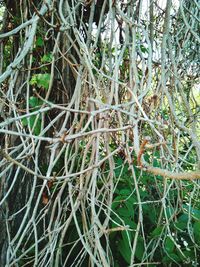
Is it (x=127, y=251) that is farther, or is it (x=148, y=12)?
(x=148, y=12)

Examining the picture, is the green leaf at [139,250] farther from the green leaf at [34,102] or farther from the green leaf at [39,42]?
the green leaf at [39,42]

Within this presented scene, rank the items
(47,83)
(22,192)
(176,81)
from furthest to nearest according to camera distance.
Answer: (22,192), (47,83), (176,81)

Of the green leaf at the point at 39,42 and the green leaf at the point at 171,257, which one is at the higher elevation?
the green leaf at the point at 39,42

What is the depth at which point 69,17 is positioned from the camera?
136 centimetres

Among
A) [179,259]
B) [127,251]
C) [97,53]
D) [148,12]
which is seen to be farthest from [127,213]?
[148,12]

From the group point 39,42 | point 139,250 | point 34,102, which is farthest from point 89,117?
point 139,250

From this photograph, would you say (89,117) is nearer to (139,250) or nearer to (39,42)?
(39,42)

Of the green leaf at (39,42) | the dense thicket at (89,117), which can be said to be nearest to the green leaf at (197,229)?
the dense thicket at (89,117)

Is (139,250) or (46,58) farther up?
(46,58)

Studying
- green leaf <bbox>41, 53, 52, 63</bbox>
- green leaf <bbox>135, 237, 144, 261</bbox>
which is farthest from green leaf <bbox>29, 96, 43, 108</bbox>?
green leaf <bbox>135, 237, 144, 261</bbox>

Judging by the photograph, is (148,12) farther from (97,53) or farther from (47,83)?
(47,83)

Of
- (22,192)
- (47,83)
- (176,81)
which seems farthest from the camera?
(22,192)

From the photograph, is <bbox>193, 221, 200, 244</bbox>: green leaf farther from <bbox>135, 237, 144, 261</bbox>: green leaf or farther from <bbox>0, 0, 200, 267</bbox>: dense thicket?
<bbox>135, 237, 144, 261</bbox>: green leaf

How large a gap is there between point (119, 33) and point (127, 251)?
0.79 metres
